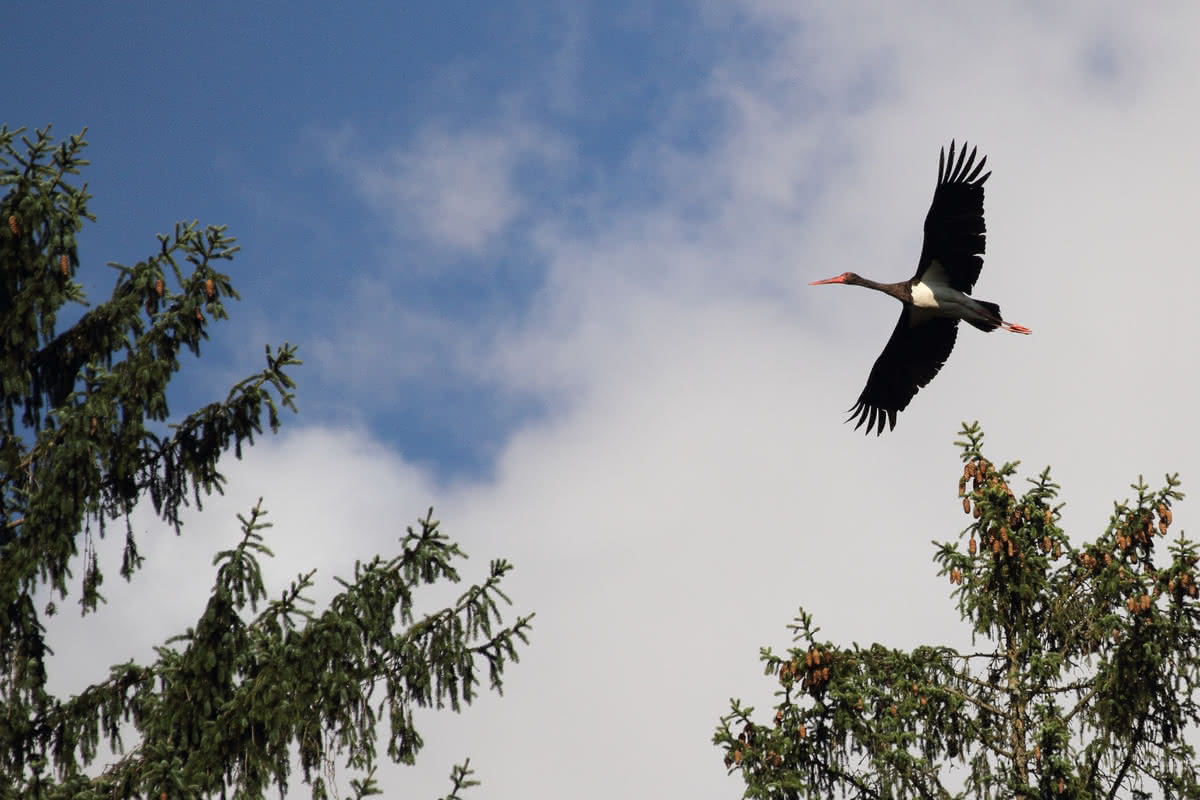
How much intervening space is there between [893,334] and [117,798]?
10.1 m

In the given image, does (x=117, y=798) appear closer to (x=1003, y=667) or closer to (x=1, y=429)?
(x=1, y=429)

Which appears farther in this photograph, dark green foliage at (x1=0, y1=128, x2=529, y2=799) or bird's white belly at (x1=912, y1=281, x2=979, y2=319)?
bird's white belly at (x1=912, y1=281, x2=979, y2=319)

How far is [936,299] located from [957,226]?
0.72m

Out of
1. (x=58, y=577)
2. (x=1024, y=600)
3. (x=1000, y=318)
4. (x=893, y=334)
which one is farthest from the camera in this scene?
(x=893, y=334)

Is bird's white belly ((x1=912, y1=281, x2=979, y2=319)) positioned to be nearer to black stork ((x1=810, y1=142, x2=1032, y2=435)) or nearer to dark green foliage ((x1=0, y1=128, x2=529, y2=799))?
black stork ((x1=810, y1=142, x2=1032, y2=435))

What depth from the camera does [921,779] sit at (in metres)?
9.82

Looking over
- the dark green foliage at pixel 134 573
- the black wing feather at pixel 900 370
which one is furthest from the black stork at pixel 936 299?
the dark green foliage at pixel 134 573

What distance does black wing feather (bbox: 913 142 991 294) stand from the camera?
13555 millimetres

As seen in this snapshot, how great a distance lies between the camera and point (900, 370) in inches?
609

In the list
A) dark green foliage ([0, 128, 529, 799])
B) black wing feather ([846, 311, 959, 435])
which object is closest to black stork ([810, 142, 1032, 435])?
black wing feather ([846, 311, 959, 435])

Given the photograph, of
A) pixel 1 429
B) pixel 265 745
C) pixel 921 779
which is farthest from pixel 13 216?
pixel 921 779

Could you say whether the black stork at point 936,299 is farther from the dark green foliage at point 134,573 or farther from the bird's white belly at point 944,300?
the dark green foliage at point 134,573

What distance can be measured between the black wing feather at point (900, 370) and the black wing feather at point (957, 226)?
1.19 metres

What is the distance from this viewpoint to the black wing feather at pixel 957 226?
534 inches
